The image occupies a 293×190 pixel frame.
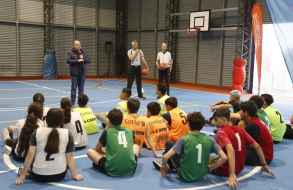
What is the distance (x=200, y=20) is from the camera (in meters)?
17.9

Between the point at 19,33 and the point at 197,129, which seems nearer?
the point at 197,129

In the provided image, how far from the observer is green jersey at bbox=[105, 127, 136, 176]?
14.4ft

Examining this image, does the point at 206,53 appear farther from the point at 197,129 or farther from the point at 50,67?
the point at 197,129

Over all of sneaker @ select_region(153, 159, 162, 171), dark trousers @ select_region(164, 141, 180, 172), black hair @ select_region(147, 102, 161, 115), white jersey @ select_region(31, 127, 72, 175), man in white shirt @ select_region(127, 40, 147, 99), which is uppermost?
man in white shirt @ select_region(127, 40, 147, 99)

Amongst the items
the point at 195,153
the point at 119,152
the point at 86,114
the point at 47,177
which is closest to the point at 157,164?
the point at 119,152

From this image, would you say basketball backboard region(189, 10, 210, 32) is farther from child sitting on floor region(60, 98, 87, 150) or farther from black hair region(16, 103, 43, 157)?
black hair region(16, 103, 43, 157)

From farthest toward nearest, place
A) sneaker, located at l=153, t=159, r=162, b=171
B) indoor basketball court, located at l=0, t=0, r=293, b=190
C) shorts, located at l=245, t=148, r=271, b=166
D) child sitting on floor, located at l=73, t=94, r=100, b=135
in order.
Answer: child sitting on floor, located at l=73, t=94, r=100, b=135 → shorts, located at l=245, t=148, r=271, b=166 → sneaker, located at l=153, t=159, r=162, b=171 → indoor basketball court, located at l=0, t=0, r=293, b=190

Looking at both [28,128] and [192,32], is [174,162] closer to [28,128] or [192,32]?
[28,128]

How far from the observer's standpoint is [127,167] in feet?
15.0

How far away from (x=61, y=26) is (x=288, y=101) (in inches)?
514

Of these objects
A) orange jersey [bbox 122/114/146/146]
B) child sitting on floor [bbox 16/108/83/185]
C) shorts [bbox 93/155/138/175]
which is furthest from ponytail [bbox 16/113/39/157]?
orange jersey [bbox 122/114/146/146]

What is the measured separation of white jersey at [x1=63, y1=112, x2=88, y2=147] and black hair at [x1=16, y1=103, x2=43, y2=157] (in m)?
0.75

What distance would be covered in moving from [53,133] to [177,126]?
87.3 inches

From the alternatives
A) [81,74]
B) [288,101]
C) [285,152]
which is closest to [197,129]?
[285,152]
